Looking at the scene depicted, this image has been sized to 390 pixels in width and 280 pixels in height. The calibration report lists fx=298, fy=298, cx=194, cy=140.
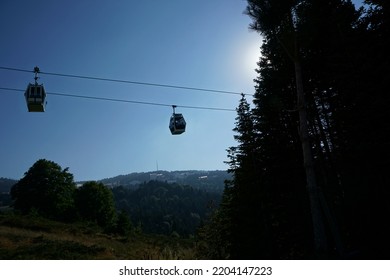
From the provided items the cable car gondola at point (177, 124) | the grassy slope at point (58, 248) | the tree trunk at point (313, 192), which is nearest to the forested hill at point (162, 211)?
the grassy slope at point (58, 248)

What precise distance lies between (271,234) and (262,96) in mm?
9868

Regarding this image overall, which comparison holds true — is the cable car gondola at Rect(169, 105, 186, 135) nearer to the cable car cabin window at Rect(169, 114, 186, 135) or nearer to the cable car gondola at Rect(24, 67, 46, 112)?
the cable car cabin window at Rect(169, 114, 186, 135)

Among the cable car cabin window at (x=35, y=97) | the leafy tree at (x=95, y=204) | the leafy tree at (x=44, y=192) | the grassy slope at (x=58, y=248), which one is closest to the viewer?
the grassy slope at (x=58, y=248)

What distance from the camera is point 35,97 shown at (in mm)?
11695

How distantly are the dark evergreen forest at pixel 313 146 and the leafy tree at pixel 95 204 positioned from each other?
41.8 metres

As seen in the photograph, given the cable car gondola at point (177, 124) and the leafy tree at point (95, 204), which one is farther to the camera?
the leafy tree at point (95, 204)

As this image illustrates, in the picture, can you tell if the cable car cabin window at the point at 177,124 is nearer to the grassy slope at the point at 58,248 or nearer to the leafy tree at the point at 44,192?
the grassy slope at the point at 58,248

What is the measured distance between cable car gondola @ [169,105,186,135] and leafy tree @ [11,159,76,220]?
128ft

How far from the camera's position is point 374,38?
1561 cm

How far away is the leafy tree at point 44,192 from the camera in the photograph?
51219 mm

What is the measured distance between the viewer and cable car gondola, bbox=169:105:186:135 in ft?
52.1

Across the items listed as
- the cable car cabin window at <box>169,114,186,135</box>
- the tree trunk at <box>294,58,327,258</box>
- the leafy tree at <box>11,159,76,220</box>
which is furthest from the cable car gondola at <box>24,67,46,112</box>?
the leafy tree at <box>11,159,76,220</box>

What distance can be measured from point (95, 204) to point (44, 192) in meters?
9.20

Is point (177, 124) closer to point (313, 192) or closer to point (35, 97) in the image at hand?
point (35, 97)
